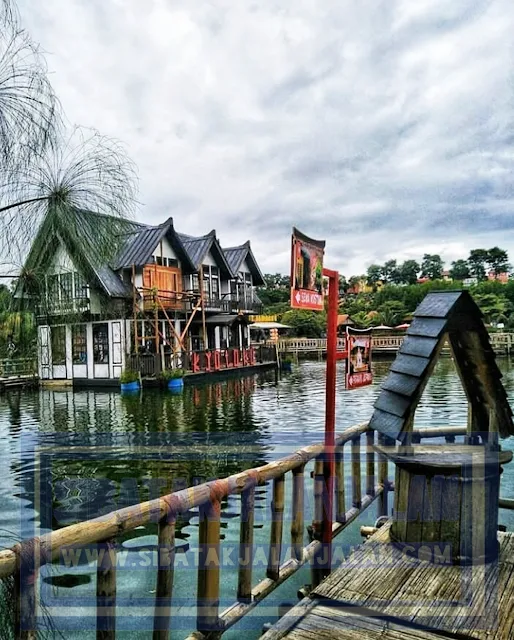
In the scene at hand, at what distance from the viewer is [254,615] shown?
3.35 meters

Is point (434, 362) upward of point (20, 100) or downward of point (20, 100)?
downward

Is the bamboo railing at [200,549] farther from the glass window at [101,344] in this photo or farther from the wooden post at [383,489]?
the glass window at [101,344]

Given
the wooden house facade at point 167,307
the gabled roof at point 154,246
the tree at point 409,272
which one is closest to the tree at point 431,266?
the tree at point 409,272

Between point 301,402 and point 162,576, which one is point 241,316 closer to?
point 301,402

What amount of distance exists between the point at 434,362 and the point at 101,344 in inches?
736

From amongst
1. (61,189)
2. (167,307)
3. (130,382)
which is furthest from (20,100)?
(167,307)

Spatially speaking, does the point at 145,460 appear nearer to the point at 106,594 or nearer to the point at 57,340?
the point at 57,340

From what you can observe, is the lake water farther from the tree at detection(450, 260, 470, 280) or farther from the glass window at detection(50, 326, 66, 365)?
the tree at detection(450, 260, 470, 280)

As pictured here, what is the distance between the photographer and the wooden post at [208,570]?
219 cm

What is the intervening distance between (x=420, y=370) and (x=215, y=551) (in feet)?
4.52

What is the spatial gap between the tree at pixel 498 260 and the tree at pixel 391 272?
1008 cm

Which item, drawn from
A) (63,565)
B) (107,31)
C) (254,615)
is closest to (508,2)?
(107,31)

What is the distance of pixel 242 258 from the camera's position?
26.8 metres

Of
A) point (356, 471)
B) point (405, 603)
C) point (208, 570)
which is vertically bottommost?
point (405, 603)
